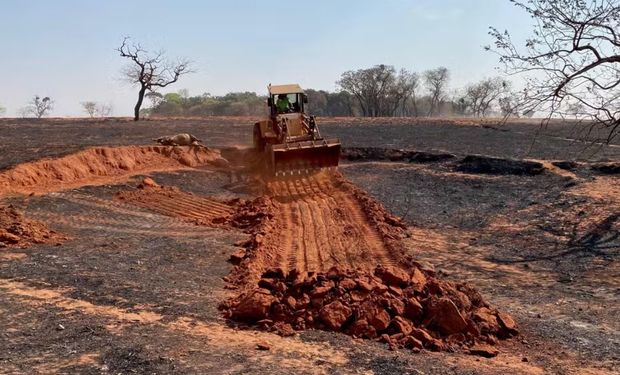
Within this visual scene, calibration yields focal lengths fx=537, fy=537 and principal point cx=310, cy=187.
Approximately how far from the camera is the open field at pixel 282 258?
5.33m

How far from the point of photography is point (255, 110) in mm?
76438

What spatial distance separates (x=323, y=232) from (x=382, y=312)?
17.1 feet

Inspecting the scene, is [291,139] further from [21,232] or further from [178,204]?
[21,232]

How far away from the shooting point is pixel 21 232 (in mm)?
9555

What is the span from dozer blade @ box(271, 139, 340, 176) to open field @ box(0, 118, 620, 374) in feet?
1.63

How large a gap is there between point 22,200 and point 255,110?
64938 millimetres

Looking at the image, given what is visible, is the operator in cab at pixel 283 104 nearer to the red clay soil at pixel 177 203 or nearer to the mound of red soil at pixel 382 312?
the red clay soil at pixel 177 203

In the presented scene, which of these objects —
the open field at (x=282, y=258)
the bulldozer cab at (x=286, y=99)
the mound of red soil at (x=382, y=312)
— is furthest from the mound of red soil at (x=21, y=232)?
the bulldozer cab at (x=286, y=99)

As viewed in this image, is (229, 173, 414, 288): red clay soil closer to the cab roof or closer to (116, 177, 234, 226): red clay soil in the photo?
(116, 177, 234, 226): red clay soil

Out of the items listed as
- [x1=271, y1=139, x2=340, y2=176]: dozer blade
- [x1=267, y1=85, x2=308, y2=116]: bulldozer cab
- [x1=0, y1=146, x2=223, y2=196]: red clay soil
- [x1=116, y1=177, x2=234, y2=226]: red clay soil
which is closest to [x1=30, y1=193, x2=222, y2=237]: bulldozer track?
[x1=116, y1=177, x2=234, y2=226]: red clay soil

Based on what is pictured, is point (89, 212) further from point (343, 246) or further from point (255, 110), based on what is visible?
point (255, 110)

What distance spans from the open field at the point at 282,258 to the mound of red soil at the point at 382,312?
0.20 metres

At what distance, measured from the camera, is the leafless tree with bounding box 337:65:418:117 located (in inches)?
2739

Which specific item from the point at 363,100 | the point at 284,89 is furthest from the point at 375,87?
the point at 284,89
